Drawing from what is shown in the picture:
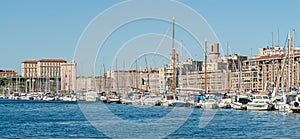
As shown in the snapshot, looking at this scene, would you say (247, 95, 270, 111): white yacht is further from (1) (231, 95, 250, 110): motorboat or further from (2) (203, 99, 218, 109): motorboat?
(2) (203, 99, 218, 109): motorboat

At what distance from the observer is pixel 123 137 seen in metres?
39.3

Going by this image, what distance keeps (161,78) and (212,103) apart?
10954cm

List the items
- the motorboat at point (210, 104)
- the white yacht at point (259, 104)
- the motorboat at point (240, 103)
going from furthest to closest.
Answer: the motorboat at point (210, 104), the motorboat at point (240, 103), the white yacht at point (259, 104)

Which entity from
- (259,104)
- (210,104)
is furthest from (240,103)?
(259,104)

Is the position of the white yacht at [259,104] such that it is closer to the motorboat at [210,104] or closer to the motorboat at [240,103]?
the motorboat at [240,103]

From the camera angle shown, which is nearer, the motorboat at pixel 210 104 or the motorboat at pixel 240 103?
the motorboat at pixel 240 103

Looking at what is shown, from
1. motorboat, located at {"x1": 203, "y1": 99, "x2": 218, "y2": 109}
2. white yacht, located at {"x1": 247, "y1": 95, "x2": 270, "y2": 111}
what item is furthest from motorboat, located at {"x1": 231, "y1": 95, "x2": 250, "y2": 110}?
white yacht, located at {"x1": 247, "y1": 95, "x2": 270, "y2": 111}

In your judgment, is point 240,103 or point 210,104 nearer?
point 240,103

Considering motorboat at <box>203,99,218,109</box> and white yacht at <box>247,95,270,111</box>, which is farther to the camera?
motorboat at <box>203,99,218,109</box>

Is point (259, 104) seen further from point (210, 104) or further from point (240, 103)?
point (210, 104)

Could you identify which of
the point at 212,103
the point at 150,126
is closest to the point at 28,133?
the point at 150,126

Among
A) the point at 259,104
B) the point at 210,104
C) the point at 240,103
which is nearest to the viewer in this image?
the point at 259,104

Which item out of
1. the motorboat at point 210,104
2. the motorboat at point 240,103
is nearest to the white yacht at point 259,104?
the motorboat at point 240,103

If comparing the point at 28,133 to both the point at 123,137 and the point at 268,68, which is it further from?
the point at 268,68
